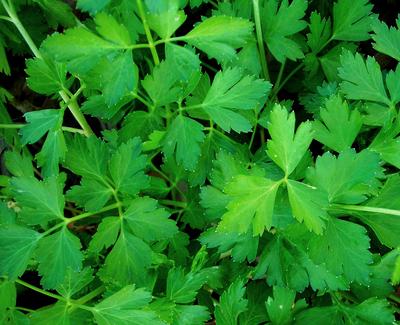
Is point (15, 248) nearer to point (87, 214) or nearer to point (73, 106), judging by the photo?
point (87, 214)

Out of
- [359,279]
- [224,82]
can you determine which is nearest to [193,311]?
[359,279]

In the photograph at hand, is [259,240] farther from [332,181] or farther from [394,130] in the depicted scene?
[394,130]

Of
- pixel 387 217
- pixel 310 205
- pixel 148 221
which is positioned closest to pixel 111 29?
pixel 148 221

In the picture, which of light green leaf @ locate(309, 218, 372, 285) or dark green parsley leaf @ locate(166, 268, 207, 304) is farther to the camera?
dark green parsley leaf @ locate(166, 268, 207, 304)

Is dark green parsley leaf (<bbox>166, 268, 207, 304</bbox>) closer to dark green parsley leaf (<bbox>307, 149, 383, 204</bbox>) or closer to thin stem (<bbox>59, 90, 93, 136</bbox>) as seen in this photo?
dark green parsley leaf (<bbox>307, 149, 383, 204</bbox>)

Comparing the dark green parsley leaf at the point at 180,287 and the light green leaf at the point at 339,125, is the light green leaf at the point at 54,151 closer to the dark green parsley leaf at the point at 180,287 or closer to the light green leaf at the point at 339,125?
the dark green parsley leaf at the point at 180,287

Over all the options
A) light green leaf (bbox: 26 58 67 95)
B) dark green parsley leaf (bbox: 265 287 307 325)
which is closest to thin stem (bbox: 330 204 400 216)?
dark green parsley leaf (bbox: 265 287 307 325)
